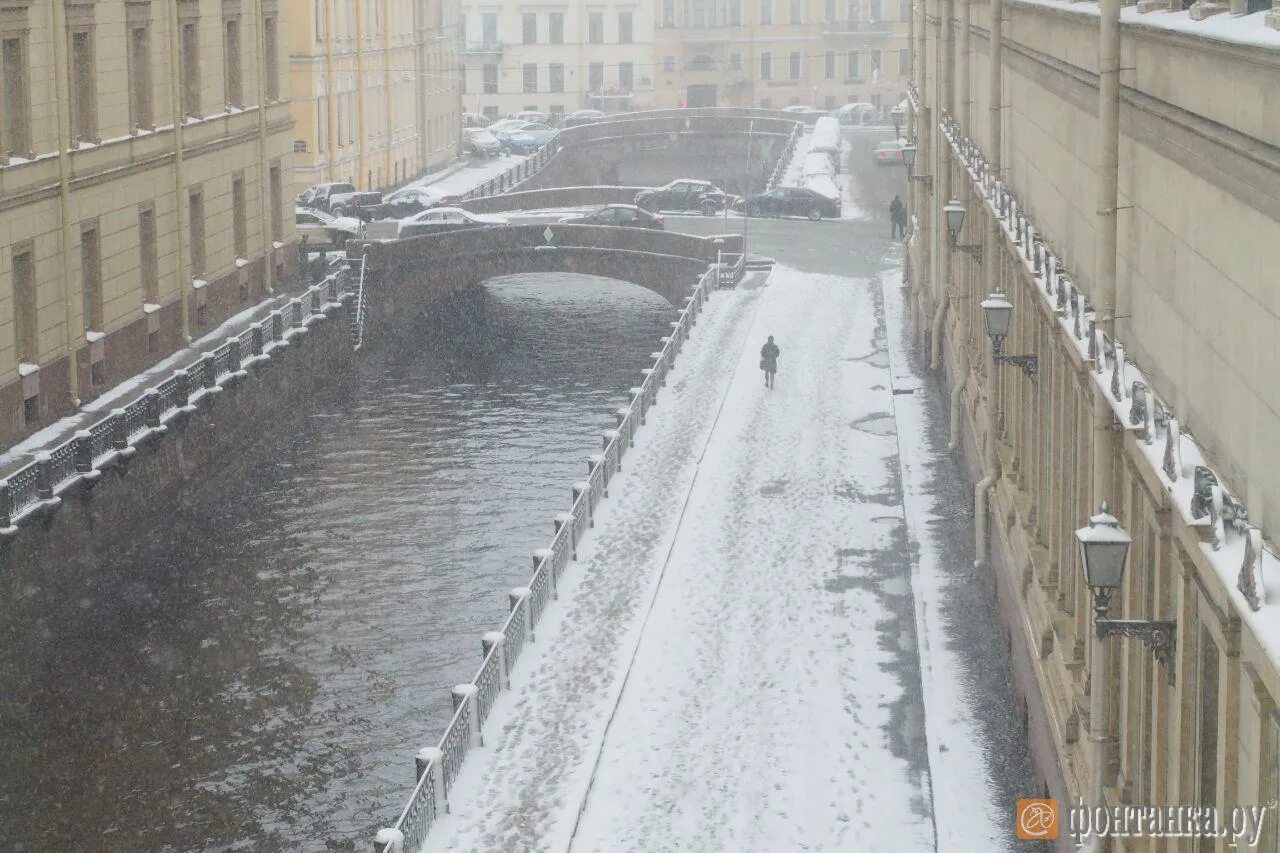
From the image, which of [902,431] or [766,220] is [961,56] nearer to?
[902,431]

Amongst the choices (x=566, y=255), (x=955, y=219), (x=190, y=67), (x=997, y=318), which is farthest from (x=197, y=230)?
(x=997, y=318)

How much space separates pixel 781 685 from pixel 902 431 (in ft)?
41.3

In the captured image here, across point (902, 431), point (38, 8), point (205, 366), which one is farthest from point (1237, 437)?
point (205, 366)

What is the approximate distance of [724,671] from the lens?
1988 cm

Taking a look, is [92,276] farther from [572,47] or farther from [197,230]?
[572,47]

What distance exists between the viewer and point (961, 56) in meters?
28.2

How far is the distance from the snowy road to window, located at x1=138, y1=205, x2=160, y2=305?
10.1 meters

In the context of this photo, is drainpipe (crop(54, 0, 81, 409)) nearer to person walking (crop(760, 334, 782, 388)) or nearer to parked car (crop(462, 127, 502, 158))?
person walking (crop(760, 334, 782, 388))

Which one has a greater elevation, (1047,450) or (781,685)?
(1047,450)

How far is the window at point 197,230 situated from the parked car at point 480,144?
150ft

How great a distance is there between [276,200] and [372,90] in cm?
2424

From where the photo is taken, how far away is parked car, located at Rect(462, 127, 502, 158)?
8432 centimetres

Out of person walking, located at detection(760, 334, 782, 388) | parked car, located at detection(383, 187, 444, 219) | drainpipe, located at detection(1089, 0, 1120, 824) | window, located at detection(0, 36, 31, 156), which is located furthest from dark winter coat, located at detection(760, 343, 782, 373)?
parked car, located at detection(383, 187, 444, 219)

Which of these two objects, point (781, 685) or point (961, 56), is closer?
point (781, 685)
